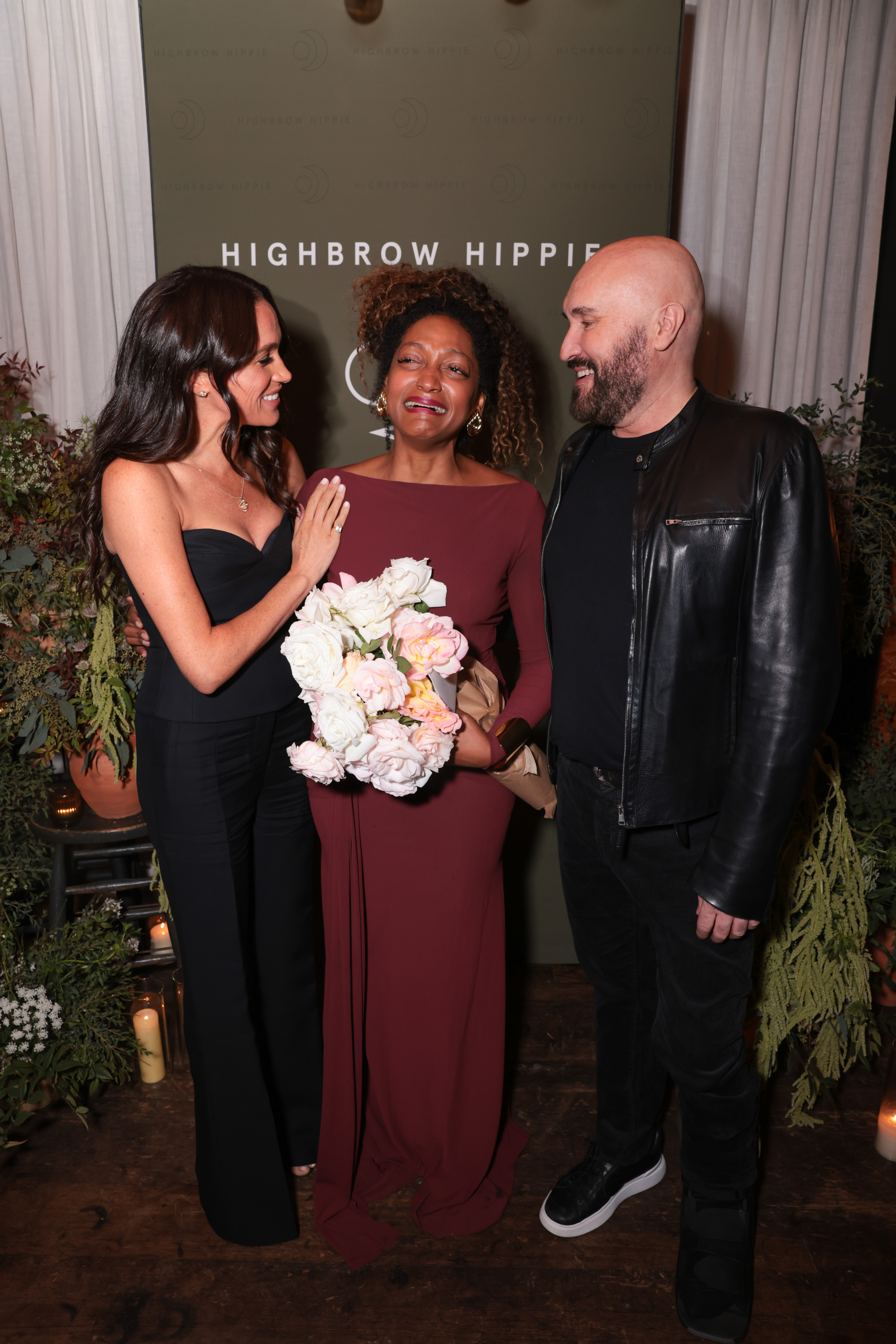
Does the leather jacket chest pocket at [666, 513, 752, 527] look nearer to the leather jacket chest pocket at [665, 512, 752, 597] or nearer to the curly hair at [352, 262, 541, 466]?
the leather jacket chest pocket at [665, 512, 752, 597]

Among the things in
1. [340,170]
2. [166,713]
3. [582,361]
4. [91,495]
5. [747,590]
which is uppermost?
[340,170]

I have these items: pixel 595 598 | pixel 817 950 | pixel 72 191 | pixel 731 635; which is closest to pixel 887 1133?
pixel 817 950

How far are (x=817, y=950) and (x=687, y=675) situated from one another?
129 centimetres

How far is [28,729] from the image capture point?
2.66 metres

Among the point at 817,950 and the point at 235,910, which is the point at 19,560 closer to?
the point at 235,910

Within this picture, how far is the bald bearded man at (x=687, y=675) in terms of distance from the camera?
5.16 ft

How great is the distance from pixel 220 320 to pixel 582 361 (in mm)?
787

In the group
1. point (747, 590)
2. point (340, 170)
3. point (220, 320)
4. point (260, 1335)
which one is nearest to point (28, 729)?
point (220, 320)

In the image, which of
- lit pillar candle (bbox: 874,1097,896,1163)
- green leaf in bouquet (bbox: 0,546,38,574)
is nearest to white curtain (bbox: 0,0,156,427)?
green leaf in bouquet (bbox: 0,546,38,574)

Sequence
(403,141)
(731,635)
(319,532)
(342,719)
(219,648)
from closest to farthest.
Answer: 1. (342,719)
2. (731,635)
3. (219,648)
4. (319,532)
5. (403,141)

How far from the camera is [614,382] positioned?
5.72 ft

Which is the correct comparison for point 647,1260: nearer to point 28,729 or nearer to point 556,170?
point 28,729

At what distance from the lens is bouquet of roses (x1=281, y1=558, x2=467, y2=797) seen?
1.59 m

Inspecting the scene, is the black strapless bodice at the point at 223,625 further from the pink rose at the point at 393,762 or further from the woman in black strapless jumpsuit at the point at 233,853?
the pink rose at the point at 393,762
